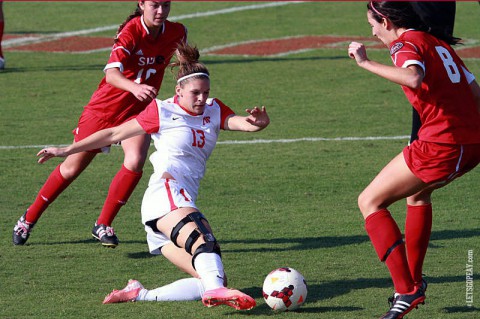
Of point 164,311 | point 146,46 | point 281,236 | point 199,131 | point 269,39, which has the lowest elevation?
point 164,311

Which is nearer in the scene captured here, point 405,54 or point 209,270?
point 405,54

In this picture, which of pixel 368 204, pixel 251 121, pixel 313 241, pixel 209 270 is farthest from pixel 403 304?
pixel 313 241

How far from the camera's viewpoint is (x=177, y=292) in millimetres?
6426

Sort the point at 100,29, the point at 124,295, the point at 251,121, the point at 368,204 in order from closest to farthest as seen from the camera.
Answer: the point at 368,204 → the point at 124,295 → the point at 251,121 → the point at 100,29

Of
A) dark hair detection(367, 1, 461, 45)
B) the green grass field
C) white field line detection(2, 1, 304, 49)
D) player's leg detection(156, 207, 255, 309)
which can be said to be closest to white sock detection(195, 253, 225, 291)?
player's leg detection(156, 207, 255, 309)

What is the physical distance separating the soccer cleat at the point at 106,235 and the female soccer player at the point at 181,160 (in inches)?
42.4

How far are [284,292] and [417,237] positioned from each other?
938mm

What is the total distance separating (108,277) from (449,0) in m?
2.99

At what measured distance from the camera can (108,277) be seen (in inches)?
278

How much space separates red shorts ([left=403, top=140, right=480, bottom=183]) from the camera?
5.96 meters

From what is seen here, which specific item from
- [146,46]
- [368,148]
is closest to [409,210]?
[146,46]

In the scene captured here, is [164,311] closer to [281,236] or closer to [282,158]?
[281,236]

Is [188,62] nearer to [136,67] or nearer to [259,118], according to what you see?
[259,118]

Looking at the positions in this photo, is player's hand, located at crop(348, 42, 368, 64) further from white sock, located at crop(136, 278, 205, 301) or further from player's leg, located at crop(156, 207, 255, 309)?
white sock, located at crop(136, 278, 205, 301)
